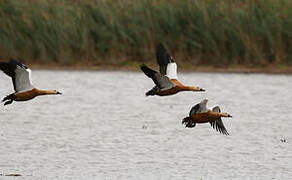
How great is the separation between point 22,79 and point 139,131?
16.6 ft

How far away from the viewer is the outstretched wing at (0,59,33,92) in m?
11.4

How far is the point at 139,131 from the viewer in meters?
16.3

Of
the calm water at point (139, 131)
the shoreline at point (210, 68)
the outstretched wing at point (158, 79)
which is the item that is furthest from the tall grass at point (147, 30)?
the outstretched wing at point (158, 79)

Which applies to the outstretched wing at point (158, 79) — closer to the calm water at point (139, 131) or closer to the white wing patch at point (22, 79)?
the white wing patch at point (22, 79)

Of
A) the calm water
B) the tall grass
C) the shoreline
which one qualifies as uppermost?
the tall grass

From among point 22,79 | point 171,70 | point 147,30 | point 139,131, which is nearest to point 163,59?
point 171,70

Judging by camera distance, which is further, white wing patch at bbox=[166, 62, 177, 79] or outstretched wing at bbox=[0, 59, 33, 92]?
white wing patch at bbox=[166, 62, 177, 79]

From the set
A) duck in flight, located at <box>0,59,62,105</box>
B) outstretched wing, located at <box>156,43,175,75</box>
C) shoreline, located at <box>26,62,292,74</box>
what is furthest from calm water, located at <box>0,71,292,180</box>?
duck in flight, located at <box>0,59,62,105</box>

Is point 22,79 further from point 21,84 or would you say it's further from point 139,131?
point 139,131

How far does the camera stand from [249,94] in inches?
820

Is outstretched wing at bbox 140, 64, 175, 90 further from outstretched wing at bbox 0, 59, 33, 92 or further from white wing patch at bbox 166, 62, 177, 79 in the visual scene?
outstretched wing at bbox 0, 59, 33, 92

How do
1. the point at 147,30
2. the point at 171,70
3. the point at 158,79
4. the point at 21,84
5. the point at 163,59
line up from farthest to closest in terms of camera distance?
the point at 147,30
the point at 163,59
the point at 171,70
the point at 21,84
the point at 158,79

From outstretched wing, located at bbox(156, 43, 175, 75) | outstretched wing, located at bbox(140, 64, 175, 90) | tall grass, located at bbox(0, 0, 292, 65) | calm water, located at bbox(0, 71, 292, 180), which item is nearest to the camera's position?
outstretched wing, located at bbox(140, 64, 175, 90)

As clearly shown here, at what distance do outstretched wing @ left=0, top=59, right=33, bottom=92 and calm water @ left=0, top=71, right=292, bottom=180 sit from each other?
4.79 feet
